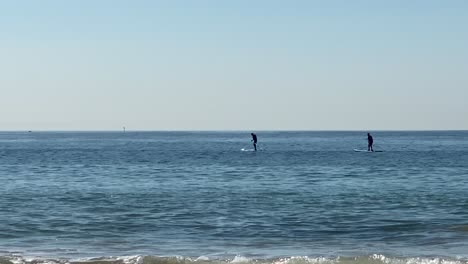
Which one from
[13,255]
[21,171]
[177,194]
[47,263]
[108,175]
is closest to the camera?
[47,263]

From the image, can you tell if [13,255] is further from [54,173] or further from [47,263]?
[54,173]

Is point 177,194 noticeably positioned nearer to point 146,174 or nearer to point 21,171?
point 146,174

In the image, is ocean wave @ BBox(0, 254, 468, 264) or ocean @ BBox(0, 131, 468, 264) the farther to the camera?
ocean @ BBox(0, 131, 468, 264)

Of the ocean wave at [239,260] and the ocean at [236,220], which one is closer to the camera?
the ocean wave at [239,260]

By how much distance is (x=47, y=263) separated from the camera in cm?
1728

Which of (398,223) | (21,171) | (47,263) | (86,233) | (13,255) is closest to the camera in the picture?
(47,263)

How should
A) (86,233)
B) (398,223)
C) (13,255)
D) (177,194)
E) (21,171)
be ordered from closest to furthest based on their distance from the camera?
(13,255) → (86,233) → (398,223) → (177,194) → (21,171)

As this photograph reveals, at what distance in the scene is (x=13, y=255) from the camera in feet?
61.2

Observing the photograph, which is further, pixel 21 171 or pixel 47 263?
pixel 21 171

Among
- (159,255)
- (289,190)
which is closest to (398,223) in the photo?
(159,255)

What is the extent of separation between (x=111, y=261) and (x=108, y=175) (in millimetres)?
32351

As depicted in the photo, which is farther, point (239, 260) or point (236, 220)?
point (236, 220)

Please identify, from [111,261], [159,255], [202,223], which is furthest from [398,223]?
[111,261]

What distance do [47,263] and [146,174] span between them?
33.1 metres
